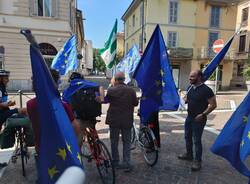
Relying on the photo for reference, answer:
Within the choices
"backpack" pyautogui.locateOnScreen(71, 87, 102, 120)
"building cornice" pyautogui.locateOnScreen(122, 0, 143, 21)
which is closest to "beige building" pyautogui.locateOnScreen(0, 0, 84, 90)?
"building cornice" pyautogui.locateOnScreen(122, 0, 143, 21)

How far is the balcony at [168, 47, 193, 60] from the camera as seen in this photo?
23484 mm

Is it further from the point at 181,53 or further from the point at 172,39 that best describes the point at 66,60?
the point at 172,39

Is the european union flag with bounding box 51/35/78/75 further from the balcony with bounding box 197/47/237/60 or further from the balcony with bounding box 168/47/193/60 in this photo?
the balcony with bounding box 197/47/237/60

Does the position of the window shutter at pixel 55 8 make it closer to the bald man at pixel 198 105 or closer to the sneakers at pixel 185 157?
the bald man at pixel 198 105

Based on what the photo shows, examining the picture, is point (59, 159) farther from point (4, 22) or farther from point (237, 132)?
point (4, 22)

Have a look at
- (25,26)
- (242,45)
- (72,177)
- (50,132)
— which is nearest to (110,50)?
(50,132)

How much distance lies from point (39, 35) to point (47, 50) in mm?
1197

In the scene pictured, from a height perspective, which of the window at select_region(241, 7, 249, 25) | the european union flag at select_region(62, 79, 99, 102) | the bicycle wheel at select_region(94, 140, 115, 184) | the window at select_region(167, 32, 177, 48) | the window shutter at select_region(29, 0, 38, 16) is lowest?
the bicycle wheel at select_region(94, 140, 115, 184)

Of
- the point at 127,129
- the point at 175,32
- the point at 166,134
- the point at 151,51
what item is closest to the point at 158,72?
the point at 151,51

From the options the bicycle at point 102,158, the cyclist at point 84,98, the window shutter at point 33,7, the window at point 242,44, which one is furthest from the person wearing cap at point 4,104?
the window at point 242,44

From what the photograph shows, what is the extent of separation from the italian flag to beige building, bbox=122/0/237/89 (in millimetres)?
17357

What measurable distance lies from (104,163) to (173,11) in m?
23.0

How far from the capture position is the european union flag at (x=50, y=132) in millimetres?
2240

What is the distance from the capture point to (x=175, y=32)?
24.6 metres
